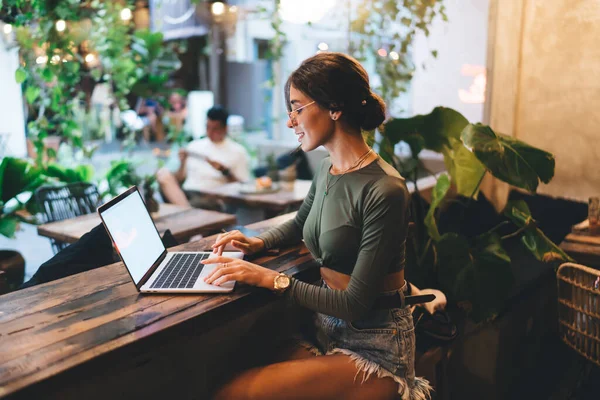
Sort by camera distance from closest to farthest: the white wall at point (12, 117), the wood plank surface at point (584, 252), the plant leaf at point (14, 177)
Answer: the wood plank surface at point (584, 252), the plant leaf at point (14, 177), the white wall at point (12, 117)

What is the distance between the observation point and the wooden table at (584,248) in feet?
8.02

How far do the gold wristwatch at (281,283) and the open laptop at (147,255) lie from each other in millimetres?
119

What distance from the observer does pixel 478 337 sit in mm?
2766

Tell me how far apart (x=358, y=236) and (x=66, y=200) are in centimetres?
269

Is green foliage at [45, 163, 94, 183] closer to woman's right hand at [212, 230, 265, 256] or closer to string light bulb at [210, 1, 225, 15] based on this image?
woman's right hand at [212, 230, 265, 256]

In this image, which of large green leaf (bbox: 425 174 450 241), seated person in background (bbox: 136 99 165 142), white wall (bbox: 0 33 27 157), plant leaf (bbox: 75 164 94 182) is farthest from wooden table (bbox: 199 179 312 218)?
seated person in background (bbox: 136 99 165 142)

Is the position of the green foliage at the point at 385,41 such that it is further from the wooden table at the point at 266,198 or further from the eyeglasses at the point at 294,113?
the eyeglasses at the point at 294,113

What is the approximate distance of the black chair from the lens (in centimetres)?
346

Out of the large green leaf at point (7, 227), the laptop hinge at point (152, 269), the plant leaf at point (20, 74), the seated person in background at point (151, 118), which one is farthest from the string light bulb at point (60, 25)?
the seated person in background at point (151, 118)

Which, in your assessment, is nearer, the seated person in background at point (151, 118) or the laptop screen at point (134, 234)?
the laptop screen at point (134, 234)

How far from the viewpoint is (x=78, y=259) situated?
1852mm

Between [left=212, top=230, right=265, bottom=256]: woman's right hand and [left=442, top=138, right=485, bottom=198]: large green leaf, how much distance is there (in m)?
1.22

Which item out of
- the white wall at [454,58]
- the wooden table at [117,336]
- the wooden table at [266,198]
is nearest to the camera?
the wooden table at [117,336]

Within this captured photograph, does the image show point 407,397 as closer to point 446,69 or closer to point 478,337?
point 478,337
